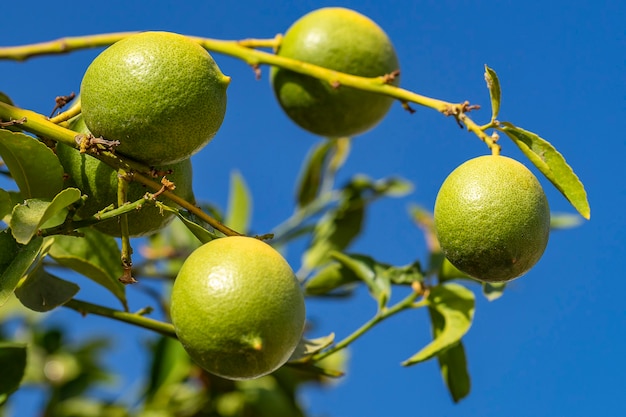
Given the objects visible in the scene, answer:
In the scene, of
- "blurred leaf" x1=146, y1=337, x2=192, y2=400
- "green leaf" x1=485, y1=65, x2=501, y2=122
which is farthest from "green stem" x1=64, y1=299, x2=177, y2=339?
"blurred leaf" x1=146, y1=337, x2=192, y2=400

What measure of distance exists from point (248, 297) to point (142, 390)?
1818mm

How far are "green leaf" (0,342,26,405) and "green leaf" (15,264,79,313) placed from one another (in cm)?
36

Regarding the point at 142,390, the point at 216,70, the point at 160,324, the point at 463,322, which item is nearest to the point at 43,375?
the point at 142,390

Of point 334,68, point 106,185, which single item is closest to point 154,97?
point 106,185

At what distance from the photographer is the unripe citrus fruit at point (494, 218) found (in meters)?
1.59

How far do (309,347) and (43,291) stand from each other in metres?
0.63

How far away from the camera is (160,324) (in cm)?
185

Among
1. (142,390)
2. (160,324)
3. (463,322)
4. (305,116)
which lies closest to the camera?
(160,324)

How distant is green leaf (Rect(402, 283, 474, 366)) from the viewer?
203cm

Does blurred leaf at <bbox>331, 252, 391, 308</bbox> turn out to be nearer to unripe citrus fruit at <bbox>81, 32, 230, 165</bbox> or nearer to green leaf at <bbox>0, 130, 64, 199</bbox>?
unripe citrus fruit at <bbox>81, 32, 230, 165</bbox>

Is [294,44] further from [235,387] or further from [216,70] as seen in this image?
[235,387]

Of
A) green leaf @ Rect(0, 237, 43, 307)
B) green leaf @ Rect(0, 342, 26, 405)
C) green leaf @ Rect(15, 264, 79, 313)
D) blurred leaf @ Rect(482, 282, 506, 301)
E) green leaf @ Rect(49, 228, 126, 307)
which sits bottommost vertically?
green leaf @ Rect(0, 342, 26, 405)

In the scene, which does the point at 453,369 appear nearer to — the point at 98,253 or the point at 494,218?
the point at 494,218

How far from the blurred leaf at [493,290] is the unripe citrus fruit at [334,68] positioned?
21.8 inches
